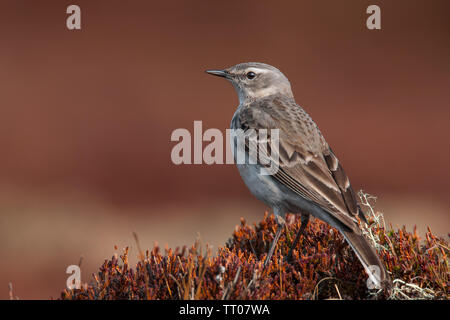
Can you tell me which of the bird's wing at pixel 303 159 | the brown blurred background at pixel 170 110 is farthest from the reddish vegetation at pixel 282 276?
the brown blurred background at pixel 170 110

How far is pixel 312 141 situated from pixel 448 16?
2658 cm

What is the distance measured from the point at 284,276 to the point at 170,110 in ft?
63.4

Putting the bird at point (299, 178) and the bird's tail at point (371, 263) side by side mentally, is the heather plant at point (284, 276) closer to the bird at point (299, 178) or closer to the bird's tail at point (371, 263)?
the bird's tail at point (371, 263)

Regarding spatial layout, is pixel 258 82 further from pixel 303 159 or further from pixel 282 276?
pixel 282 276

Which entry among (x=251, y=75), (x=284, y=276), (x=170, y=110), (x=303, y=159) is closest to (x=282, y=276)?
(x=284, y=276)

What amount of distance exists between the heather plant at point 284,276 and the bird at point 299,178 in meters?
0.31

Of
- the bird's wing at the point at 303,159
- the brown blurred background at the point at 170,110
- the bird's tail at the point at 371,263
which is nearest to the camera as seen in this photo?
the bird's tail at the point at 371,263

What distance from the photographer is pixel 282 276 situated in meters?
5.30

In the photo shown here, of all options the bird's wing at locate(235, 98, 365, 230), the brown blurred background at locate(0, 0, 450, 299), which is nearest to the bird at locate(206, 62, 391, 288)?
the bird's wing at locate(235, 98, 365, 230)

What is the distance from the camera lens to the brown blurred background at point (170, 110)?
15.1 meters

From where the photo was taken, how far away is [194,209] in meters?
17.8

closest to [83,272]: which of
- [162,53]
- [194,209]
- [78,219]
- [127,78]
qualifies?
[78,219]

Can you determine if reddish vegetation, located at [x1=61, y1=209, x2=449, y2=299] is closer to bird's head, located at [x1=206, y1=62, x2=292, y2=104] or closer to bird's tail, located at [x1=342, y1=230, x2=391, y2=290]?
bird's tail, located at [x1=342, y1=230, x2=391, y2=290]

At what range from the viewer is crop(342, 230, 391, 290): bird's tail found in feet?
15.9
